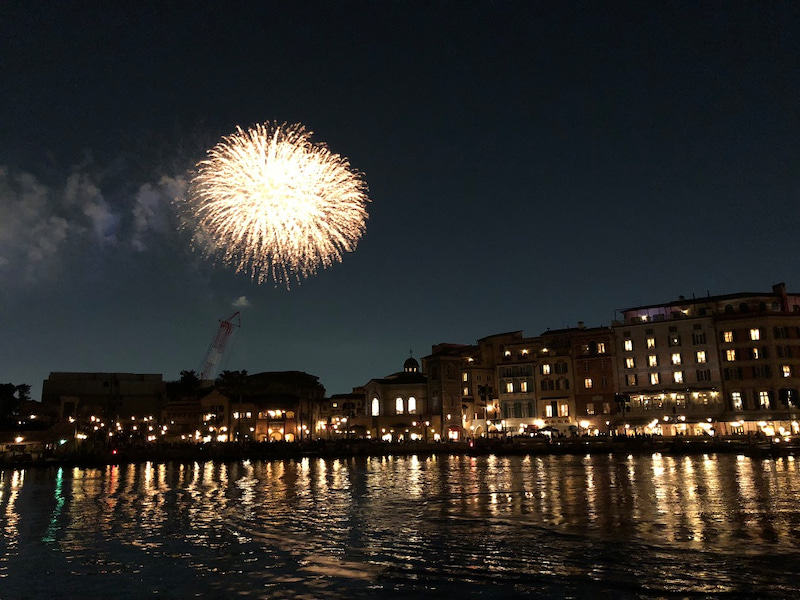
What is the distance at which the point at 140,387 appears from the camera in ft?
432

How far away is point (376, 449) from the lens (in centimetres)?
9744

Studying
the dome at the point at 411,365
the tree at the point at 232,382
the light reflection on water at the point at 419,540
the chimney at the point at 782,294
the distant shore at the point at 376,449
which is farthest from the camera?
the dome at the point at 411,365

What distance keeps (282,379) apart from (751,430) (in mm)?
82989

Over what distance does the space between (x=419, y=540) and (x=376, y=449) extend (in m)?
74.3

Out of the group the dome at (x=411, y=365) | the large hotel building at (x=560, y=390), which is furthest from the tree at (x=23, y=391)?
the dome at (x=411, y=365)

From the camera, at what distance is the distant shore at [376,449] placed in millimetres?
78500

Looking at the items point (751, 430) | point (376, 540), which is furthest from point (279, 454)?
point (376, 540)

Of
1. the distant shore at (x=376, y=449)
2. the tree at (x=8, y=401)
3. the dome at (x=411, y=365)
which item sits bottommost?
the distant shore at (x=376, y=449)

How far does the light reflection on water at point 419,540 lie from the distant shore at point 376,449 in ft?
109

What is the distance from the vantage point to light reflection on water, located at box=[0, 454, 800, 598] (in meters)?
18.0

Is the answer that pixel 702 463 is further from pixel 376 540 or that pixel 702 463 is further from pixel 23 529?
pixel 23 529

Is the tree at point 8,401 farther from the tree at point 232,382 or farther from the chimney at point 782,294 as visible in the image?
the chimney at point 782,294

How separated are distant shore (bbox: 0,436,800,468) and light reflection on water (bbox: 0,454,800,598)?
33082 mm

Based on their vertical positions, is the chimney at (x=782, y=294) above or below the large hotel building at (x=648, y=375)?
above
